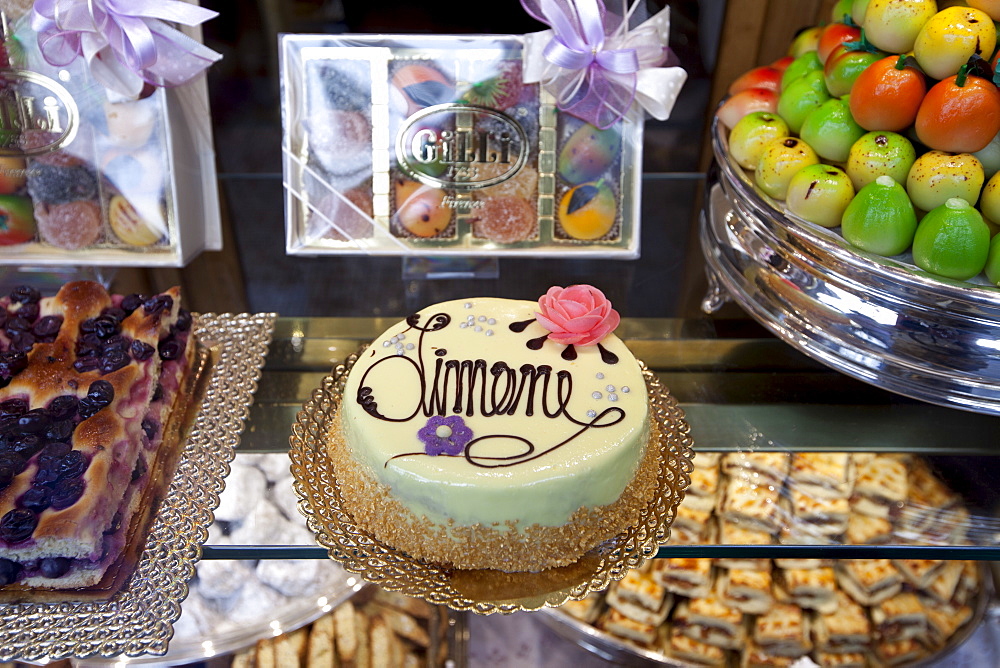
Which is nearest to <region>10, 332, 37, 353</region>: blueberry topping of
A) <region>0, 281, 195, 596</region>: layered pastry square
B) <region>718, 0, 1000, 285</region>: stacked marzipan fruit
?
<region>0, 281, 195, 596</region>: layered pastry square

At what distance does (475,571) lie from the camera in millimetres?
936

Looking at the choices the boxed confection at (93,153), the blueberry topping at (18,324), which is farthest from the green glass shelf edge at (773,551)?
the boxed confection at (93,153)

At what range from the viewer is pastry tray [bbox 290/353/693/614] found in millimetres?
900

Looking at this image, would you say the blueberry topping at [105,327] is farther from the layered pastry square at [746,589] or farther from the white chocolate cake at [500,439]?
the layered pastry square at [746,589]

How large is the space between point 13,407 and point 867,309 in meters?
1.08

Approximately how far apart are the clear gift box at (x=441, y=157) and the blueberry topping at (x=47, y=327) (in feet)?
1.16

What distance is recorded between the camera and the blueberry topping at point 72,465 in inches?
35.6

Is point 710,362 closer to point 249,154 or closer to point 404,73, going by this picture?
point 404,73

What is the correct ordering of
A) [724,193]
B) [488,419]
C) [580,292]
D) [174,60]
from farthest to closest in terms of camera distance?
[724,193] < [174,60] < [580,292] < [488,419]

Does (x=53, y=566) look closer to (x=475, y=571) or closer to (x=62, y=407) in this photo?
(x=62, y=407)

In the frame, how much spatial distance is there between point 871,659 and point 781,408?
1.72 ft

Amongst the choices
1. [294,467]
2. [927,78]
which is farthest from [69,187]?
[927,78]

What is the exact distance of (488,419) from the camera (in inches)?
36.8

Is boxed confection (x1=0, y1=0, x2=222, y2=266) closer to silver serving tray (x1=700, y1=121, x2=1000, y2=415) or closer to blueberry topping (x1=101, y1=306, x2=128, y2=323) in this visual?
blueberry topping (x1=101, y1=306, x2=128, y2=323)
